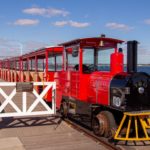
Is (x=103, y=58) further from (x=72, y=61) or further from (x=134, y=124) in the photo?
(x=134, y=124)

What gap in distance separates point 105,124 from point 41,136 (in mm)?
1646

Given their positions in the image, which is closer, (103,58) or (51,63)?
(103,58)

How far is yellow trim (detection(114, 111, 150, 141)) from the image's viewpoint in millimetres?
7455

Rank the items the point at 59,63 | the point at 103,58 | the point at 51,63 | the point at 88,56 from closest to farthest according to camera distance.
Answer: the point at 88,56, the point at 103,58, the point at 59,63, the point at 51,63

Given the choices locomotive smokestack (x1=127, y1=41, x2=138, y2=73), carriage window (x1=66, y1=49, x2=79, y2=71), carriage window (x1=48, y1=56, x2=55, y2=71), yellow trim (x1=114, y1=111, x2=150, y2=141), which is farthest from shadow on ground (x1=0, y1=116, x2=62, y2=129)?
carriage window (x1=48, y1=56, x2=55, y2=71)

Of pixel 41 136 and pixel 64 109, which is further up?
pixel 64 109

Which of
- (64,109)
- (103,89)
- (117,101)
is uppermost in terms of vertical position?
(103,89)

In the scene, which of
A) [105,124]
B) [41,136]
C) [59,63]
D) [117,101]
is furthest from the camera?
[59,63]

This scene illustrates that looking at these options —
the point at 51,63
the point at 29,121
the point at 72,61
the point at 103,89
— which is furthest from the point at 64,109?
the point at 51,63

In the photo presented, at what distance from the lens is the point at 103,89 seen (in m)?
8.40

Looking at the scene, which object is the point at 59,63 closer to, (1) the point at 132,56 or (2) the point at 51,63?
(2) the point at 51,63

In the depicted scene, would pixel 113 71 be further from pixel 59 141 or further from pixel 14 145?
pixel 14 145

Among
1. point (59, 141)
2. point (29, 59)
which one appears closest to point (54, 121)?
point (59, 141)

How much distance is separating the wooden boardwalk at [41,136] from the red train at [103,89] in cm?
56
